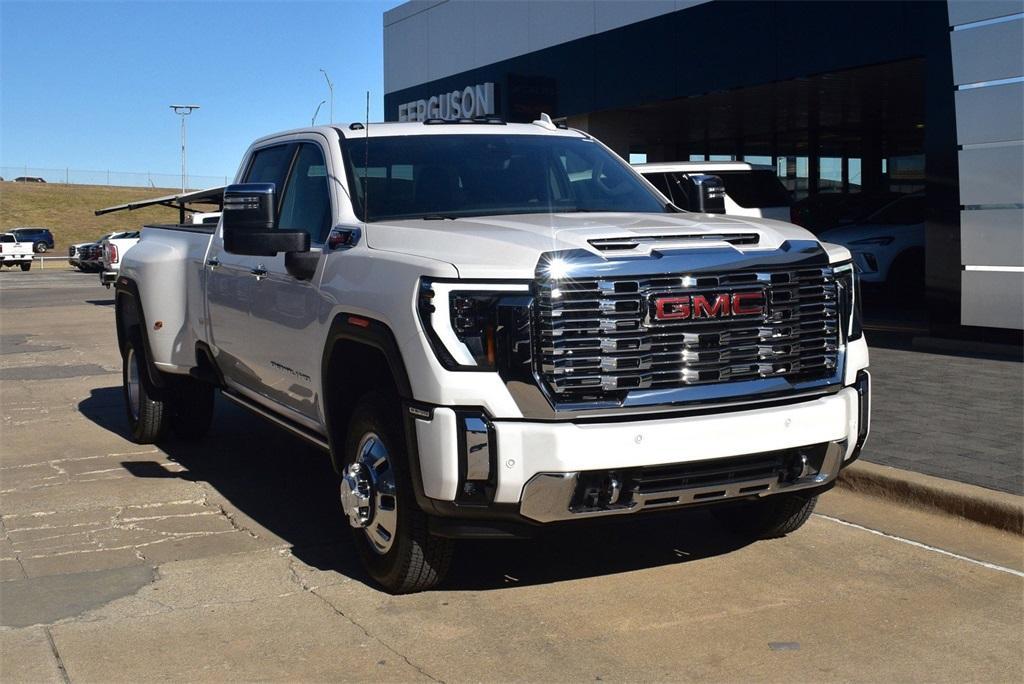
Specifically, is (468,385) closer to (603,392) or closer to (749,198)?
(603,392)

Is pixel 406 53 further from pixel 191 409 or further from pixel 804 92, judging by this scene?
pixel 191 409

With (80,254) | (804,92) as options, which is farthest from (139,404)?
(80,254)

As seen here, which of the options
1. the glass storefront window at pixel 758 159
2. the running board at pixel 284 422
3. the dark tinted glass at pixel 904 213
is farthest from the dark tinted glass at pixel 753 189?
the running board at pixel 284 422

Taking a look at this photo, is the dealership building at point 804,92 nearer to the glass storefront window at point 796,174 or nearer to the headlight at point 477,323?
the glass storefront window at point 796,174

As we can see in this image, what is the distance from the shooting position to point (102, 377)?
41.5 ft

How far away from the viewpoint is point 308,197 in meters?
6.30

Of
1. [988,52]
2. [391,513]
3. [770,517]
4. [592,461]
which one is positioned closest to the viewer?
[592,461]

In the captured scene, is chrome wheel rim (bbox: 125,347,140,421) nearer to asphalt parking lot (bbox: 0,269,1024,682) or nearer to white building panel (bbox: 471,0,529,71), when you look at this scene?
asphalt parking lot (bbox: 0,269,1024,682)

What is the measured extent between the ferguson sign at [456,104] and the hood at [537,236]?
18.0 m

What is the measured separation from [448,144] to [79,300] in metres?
23.5

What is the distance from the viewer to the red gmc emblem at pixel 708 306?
4574 millimetres

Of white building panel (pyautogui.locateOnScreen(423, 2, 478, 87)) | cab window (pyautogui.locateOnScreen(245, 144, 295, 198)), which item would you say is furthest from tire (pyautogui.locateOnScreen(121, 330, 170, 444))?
white building panel (pyautogui.locateOnScreen(423, 2, 478, 87))

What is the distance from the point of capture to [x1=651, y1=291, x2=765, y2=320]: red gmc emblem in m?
4.57

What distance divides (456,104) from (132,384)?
58.5 ft
